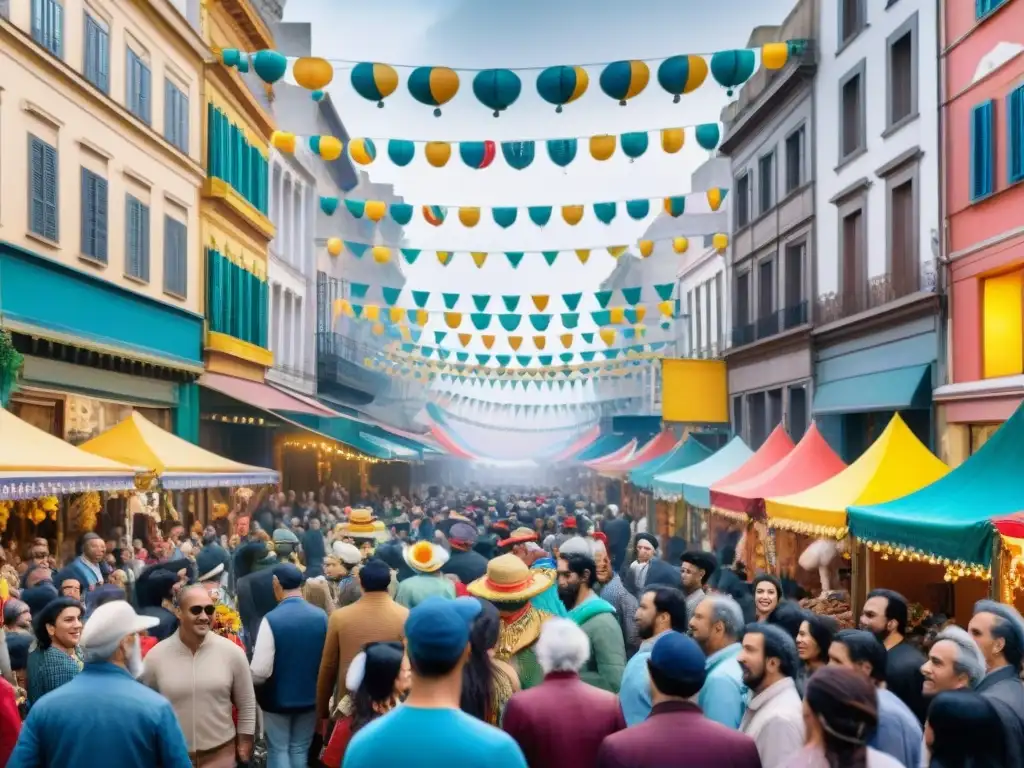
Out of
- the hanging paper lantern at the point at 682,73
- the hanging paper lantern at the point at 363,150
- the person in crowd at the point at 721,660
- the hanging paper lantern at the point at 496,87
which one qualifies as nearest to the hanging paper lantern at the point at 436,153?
the hanging paper lantern at the point at 363,150

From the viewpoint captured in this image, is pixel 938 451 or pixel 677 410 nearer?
pixel 938 451

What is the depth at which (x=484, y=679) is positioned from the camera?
589cm

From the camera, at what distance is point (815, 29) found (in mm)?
27359

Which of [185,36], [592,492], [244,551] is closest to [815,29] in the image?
[185,36]

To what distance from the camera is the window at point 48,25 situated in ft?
54.1

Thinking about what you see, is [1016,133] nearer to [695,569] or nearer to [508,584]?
[695,569]

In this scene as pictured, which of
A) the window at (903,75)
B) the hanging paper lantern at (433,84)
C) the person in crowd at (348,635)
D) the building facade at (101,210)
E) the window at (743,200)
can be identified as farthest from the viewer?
the window at (743,200)

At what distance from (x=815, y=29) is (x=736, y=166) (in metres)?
7.45

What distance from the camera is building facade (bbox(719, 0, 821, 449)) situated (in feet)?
91.2

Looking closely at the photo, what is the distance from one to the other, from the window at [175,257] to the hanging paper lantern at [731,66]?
10.7 meters

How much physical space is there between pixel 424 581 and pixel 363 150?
1330cm

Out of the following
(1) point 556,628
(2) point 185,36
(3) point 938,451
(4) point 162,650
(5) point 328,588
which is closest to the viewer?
(1) point 556,628

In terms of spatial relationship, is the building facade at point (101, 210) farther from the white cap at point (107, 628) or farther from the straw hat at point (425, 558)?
the white cap at point (107, 628)

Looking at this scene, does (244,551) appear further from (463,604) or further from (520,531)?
(463,604)
